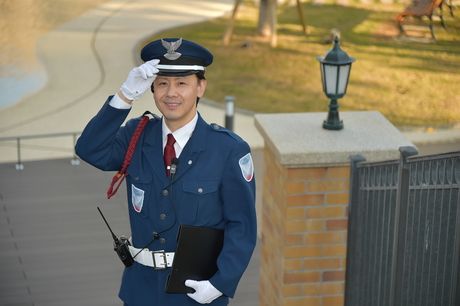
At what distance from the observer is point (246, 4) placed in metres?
23.2

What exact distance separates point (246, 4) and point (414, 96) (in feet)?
28.4

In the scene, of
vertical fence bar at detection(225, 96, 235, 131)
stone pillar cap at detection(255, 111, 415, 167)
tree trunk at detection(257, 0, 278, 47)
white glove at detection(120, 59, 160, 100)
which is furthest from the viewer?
tree trunk at detection(257, 0, 278, 47)

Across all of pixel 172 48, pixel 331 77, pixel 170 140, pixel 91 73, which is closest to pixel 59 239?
pixel 331 77

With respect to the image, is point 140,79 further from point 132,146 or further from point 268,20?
point 268,20

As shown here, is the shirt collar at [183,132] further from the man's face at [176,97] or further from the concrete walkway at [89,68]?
the concrete walkway at [89,68]

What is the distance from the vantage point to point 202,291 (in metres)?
4.21

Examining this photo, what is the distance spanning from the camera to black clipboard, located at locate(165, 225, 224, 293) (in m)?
4.20

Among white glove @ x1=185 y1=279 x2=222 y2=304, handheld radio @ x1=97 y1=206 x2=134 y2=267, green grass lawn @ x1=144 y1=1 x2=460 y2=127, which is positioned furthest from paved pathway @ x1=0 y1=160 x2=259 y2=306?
green grass lawn @ x1=144 y1=1 x2=460 y2=127

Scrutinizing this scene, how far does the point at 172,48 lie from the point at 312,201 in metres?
1.50

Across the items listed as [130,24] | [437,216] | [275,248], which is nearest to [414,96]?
[130,24]

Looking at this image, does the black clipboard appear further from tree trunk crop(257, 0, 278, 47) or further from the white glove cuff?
tree trunk crop(257, 0, 278, 47)

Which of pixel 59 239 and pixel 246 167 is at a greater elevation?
pixel 246 167

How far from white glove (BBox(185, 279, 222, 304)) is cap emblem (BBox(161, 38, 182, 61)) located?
0.98 m

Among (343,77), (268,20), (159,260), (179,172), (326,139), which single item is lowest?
(268,20)
